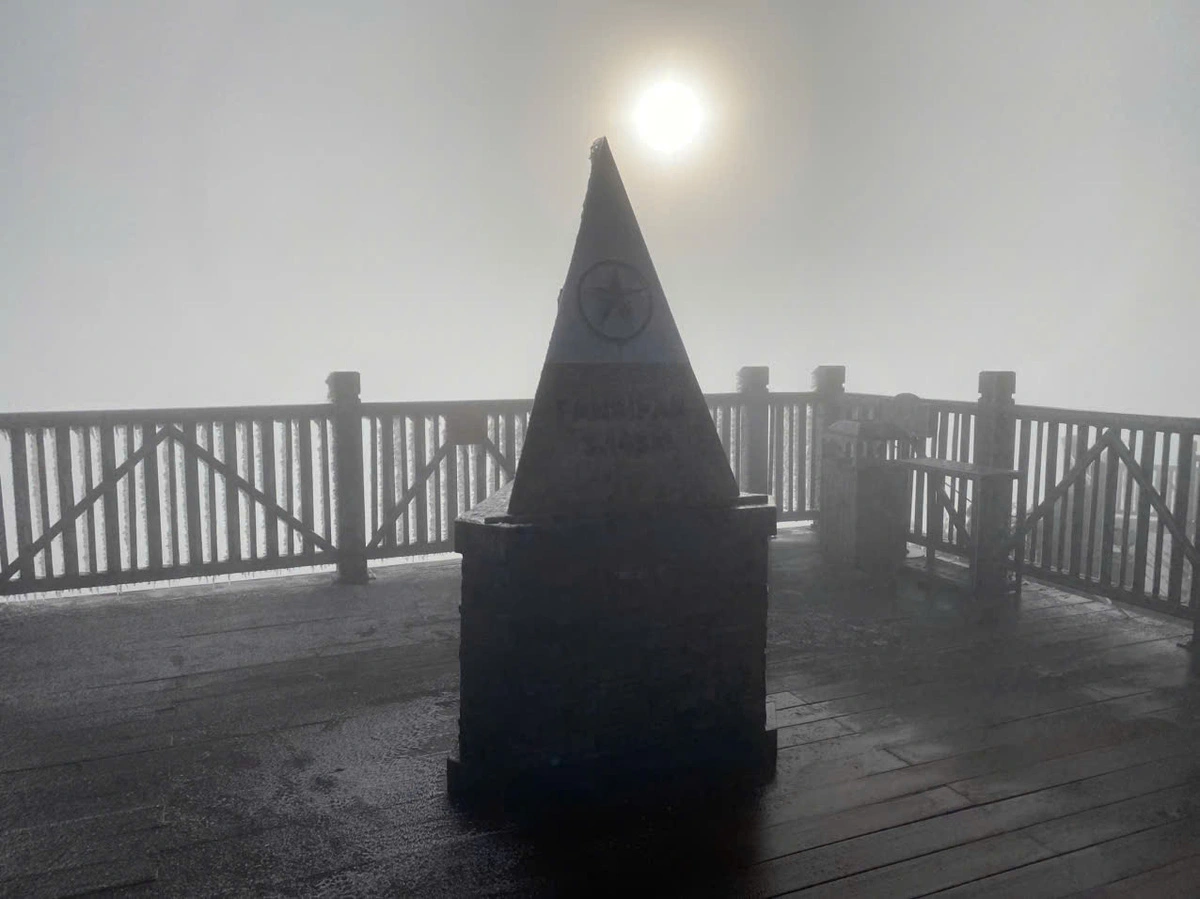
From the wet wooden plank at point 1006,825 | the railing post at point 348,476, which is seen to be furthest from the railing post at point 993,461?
the railing post at point 348,476

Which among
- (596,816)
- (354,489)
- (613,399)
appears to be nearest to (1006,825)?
(596,816)

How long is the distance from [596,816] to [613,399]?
1630 millimetres

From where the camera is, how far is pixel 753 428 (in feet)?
28.1

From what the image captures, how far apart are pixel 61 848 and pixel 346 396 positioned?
4308 mm

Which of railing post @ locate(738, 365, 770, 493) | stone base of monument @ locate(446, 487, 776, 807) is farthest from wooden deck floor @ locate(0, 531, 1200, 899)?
railing post @ locate(738, 365, 770, 493)

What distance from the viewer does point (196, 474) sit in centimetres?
672

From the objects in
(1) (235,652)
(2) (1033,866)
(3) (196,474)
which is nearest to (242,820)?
(1) (235,652)

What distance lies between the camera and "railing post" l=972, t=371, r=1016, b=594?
636 cm

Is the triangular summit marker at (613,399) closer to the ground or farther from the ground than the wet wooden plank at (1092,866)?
farther from the ground

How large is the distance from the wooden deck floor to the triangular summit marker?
1.24 meters

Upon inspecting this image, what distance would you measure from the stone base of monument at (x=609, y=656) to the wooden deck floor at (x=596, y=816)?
0.80 ft

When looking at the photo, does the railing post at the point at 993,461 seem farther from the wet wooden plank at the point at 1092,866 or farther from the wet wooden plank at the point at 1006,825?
the wet wooden plank at the point at 1092,866

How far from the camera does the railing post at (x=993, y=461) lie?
636 cm

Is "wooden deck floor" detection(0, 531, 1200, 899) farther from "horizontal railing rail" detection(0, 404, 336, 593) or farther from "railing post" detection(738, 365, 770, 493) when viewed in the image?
"railing post" detection(738, 365, 770, 493)
